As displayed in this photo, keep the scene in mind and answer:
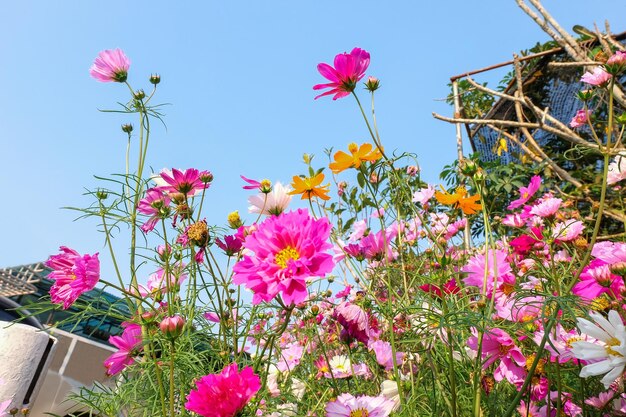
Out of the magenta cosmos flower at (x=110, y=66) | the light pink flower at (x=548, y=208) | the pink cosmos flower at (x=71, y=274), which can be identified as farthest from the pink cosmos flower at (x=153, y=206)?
the light pink flower at (x=548, y=208)

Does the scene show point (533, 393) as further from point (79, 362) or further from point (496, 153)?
point (79, 362)

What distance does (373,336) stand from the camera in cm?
121

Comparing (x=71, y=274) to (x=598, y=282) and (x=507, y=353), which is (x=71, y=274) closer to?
(x=507, y=353)

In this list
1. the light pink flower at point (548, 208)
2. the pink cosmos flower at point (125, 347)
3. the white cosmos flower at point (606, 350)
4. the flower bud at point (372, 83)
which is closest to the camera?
the white cosmos flower at point (606, 350)

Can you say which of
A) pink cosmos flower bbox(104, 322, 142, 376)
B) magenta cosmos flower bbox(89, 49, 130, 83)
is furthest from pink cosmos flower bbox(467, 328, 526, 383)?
magenta cosmos flower bbox(89, 49, 130, 83)

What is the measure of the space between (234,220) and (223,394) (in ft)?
1.33

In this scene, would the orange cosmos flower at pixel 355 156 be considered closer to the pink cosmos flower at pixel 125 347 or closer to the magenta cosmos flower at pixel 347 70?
the magenta cosmos flower at pixel 347 70

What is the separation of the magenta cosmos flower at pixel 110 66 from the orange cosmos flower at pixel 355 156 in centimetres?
52

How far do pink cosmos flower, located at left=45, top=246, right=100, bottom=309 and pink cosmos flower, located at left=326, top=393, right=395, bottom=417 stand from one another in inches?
16.1

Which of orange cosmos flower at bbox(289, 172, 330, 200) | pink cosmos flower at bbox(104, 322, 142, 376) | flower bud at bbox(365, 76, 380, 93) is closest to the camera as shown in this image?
pink cosmos flower at bbox(104, 322, 142, 376)

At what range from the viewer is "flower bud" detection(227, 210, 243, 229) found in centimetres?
90

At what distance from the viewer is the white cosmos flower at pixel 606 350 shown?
20.4 inches

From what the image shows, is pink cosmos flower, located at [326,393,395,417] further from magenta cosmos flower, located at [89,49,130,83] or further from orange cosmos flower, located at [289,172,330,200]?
magenta cosmos flower, located at [89,49,130,83]

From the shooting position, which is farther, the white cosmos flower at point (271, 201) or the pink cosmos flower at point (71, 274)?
the white cosmos flower at point (271, 201)
